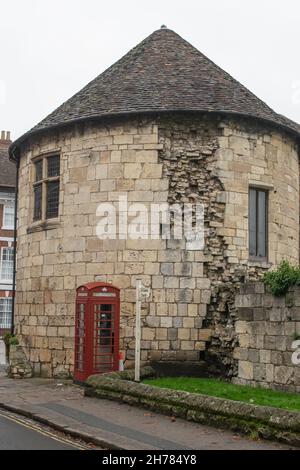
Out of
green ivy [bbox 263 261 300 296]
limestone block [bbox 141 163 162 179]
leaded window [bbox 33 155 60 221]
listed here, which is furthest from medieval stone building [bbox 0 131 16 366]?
green ivy [bbox 263 261 300 296]

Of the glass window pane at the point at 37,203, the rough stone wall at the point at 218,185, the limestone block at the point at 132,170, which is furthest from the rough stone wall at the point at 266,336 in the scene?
the glass window pane at the point at 37,203

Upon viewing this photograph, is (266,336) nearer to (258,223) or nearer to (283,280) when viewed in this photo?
(283,280)

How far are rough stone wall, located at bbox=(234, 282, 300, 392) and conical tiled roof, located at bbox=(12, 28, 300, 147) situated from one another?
16.5 feet

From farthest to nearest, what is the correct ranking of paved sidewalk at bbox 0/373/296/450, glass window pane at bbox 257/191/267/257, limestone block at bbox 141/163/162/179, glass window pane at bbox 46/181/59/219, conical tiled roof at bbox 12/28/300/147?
glass window pane at bbox 46/181/59/219, glass window pane at bbox 257/191/267/257, conical tiled roof at bbox 12/28/300/147, limestone block at bbox 141/163/162/179, paved sidewalk at bbox 0/373/296/450

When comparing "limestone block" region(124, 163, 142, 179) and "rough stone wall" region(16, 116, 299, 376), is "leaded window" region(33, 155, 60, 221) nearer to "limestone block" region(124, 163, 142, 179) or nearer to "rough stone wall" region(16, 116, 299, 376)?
"rough stone wall" region(16, 116, 299, 376)

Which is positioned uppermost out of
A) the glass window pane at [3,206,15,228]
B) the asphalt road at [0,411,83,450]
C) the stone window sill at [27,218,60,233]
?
the glass window pane at [3,206,15,228]

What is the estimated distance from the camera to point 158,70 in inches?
710

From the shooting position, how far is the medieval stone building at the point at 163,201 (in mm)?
15734

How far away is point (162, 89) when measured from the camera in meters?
17.0

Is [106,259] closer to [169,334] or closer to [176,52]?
[169,334]

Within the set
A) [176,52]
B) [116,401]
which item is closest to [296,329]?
[116,401]

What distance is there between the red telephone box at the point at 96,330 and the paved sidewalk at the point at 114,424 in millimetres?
724

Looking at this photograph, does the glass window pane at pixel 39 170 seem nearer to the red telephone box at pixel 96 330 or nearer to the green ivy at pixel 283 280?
the red telephone box at pixel 96 330

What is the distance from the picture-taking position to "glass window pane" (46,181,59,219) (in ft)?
57.6
